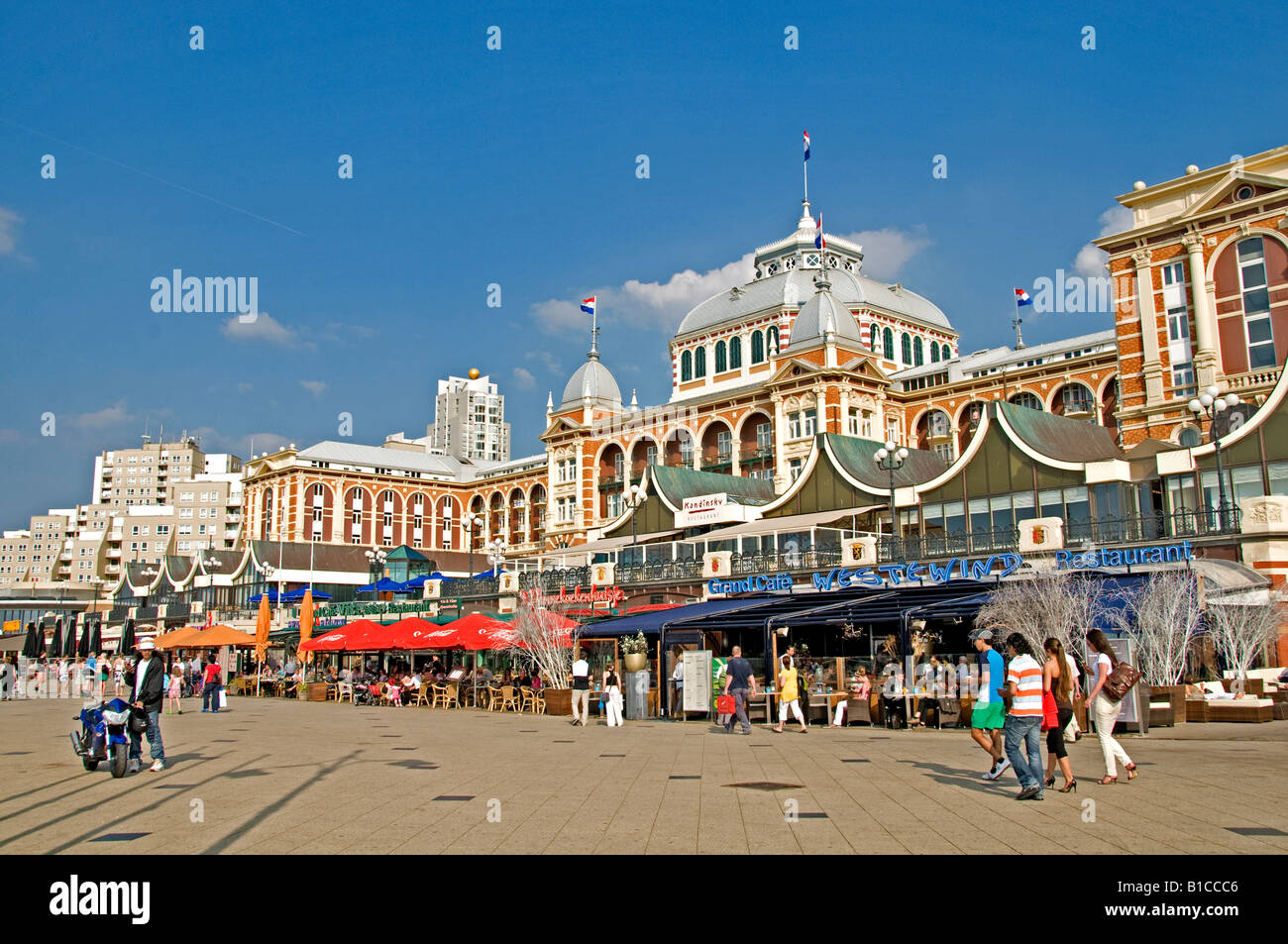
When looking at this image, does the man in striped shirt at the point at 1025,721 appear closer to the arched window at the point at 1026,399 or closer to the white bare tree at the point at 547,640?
the white bare tree at the point at 547,640

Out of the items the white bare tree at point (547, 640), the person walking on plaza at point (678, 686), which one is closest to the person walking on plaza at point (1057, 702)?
the person walking on plaza at point (678, 686)

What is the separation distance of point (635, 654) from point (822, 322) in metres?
38.9

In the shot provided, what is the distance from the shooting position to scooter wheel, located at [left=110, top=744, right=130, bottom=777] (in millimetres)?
14516

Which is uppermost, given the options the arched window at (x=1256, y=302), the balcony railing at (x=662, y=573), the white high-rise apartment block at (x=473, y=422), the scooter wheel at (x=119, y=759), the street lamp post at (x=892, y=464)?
the white high-rise apartment block at (x=473, y=422)

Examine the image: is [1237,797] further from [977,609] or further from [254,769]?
[977,609]

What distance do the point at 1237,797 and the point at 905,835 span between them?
4.47 m

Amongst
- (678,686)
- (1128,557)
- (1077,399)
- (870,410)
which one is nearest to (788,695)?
(678,686)

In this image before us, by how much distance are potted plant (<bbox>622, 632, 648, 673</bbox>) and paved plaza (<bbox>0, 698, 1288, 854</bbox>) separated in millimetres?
7312

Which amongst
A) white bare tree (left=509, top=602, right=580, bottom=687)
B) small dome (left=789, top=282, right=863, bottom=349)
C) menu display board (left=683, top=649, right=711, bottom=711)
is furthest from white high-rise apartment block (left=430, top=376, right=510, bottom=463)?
menu display board (left=683, top=649, right=711, bottom=711)

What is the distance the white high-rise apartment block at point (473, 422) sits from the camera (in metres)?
184

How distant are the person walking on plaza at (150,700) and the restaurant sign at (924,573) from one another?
20232mm

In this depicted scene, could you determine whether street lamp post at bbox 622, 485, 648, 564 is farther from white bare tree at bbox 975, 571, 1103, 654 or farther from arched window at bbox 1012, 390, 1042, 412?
arched window at bbox 1012, 390, 1042, 412

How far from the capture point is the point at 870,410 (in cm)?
6412
